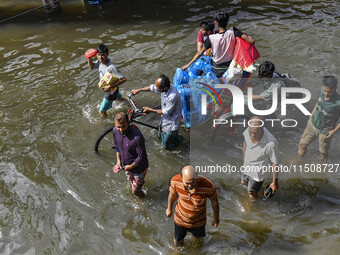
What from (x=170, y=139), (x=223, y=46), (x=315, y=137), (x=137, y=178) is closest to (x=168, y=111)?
(x=170, y=139)

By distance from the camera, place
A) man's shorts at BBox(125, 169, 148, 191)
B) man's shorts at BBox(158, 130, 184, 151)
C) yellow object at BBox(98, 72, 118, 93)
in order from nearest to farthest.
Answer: man's shorts at BBox(125, 169, 148, 191), man's shorts at BBox(158, 130, 184, 151), yellow object at BBox(98, 72, 118, 93)

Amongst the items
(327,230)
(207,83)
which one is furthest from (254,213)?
(207,83)

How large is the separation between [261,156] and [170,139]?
83.1 inches

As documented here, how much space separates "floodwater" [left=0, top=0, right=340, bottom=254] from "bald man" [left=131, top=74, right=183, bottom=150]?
36 centimetres

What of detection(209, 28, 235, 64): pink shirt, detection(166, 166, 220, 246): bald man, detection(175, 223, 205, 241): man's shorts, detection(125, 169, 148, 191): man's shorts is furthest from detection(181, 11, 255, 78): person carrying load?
detection(175, 223, 205, 241): man's shorts

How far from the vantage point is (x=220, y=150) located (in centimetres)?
650

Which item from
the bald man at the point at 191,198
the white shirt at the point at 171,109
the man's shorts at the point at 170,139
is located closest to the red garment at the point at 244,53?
the white shirt at the point at 171,109

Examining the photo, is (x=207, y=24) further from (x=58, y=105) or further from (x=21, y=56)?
(x=21, y=56)

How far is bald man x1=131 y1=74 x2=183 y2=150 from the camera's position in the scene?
17.5ft

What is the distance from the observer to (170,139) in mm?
6109

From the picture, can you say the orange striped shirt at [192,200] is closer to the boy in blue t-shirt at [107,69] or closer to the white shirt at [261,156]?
the white shirt at [261,156]

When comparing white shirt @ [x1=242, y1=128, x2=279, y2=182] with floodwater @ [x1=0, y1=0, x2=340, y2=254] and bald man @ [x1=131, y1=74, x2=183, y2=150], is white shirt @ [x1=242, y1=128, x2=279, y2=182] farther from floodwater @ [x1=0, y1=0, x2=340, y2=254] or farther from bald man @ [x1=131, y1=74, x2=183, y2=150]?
bald man @ [x1=131, y1=74, x2=183, y2=150]

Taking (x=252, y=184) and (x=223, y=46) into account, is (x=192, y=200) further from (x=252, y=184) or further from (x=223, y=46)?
(x=223, y=46)

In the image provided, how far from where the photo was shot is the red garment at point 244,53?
610cm
